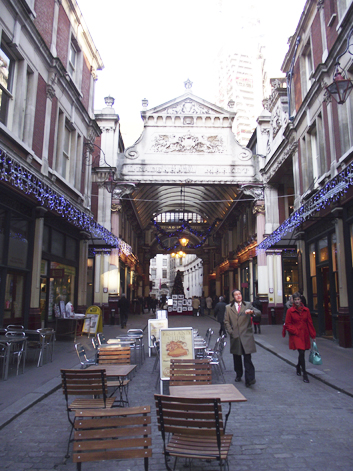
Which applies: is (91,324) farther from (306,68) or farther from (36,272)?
(306,68)

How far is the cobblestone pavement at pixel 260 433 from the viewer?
410 centimetres

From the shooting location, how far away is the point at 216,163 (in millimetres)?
22969

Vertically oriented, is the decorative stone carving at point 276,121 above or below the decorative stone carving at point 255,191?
above

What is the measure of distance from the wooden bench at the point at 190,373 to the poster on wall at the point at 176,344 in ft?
4.51

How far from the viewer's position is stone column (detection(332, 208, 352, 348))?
37.7ft

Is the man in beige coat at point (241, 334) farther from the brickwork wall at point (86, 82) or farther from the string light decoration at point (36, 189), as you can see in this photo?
the brickwork wall at point (86, 82)

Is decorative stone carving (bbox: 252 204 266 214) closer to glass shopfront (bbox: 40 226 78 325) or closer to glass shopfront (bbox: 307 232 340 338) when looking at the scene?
glass shopfront (bbox: 307 232 340 338)

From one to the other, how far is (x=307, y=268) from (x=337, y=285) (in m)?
2.79

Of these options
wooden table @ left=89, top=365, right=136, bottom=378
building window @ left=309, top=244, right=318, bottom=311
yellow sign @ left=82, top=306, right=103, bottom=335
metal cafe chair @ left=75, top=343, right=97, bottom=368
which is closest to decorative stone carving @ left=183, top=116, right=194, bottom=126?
building window @ left=309, top=244, right=318, bottom=311

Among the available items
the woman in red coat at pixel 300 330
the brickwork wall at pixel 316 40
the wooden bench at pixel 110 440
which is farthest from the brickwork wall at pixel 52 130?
the wooden bench at pixel 110 440

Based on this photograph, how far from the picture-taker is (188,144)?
910 inches

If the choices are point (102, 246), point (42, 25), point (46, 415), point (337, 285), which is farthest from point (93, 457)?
point (102, 246)

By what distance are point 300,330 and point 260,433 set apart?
3.41 metres

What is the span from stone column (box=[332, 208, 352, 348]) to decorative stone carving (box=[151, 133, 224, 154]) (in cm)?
1216
